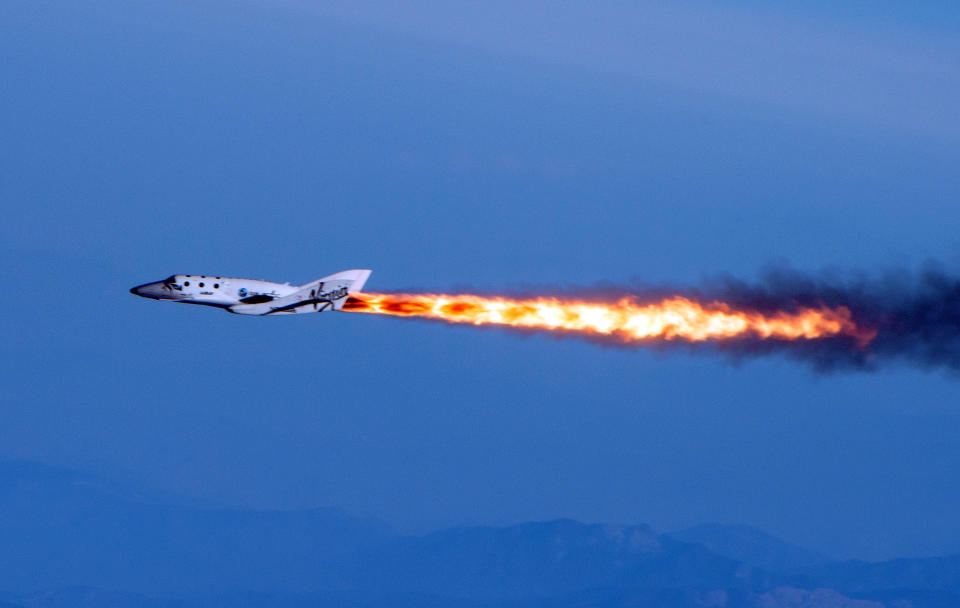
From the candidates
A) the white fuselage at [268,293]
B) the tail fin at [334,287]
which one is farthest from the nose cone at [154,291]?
the tail fin at [334,287]

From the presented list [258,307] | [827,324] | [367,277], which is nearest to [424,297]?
[367,277]

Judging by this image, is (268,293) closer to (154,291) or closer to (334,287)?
(334,287)

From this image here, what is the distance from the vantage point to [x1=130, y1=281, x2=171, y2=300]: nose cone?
134 meters

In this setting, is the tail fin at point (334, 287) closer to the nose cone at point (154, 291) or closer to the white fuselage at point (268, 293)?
the white fuselage at point (268, 293)

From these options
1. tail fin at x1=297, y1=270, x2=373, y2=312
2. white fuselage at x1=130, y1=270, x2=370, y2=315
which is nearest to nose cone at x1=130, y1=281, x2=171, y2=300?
white fuselage at x1=130, y1=270, x2=370, y2=315

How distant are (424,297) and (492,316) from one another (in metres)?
6.39

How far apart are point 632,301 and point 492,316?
46.5ft

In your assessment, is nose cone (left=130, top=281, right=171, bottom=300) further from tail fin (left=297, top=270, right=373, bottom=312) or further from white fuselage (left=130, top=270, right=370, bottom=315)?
tail fin (left=297, top=270, right=373, bottom=312)

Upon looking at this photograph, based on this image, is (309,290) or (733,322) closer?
(309,290)

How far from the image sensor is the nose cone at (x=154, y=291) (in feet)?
439

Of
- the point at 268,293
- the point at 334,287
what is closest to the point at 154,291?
the point at 268,293

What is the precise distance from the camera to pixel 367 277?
436 feet

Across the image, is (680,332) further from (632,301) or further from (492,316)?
(492,316)

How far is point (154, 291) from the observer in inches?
5285
